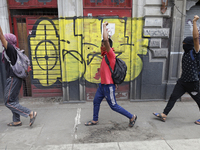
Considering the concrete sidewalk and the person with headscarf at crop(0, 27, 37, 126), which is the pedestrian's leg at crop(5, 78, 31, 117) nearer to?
the person with headscarf at crop(0, 27, 37, 126)

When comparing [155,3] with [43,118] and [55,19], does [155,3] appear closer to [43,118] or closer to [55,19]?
[55,19]

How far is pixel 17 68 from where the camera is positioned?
123 inches

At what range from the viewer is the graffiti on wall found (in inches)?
180

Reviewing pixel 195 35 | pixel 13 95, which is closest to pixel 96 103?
pixel 13 95

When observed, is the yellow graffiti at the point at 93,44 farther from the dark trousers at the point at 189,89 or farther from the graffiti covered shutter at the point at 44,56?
the dark trousers at the point at 189,89

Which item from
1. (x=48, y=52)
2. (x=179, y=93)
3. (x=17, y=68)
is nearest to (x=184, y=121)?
(x=179, y=93)

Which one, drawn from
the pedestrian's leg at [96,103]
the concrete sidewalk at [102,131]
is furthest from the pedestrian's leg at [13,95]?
the pedestrian's leg at [96,103]

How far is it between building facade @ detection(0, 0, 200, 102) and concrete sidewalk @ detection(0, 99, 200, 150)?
30.3 inches

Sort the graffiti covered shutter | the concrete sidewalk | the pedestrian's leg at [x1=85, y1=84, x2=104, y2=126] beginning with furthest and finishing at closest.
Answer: the graffiti covered shutter < the pedestrian's leg at [x1=85, y1=84, x2=104, y2=126] < the concrete sidewalk

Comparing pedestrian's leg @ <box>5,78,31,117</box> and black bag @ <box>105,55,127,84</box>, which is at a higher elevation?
black bag @ <box>105,55,127,84</box>

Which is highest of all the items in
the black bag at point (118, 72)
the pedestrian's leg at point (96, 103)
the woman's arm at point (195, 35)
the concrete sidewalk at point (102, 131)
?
the woman's arm at point (195, 35)

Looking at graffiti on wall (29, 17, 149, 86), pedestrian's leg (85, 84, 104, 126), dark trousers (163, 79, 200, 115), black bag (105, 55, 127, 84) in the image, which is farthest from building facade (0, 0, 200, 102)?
black bag (105, 55, 127, 84)

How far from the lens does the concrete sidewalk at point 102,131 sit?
112 inches

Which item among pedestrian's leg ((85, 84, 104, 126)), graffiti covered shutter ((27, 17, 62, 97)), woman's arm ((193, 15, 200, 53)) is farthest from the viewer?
graffiti covered shutter ((27, 17, 62, 97))
